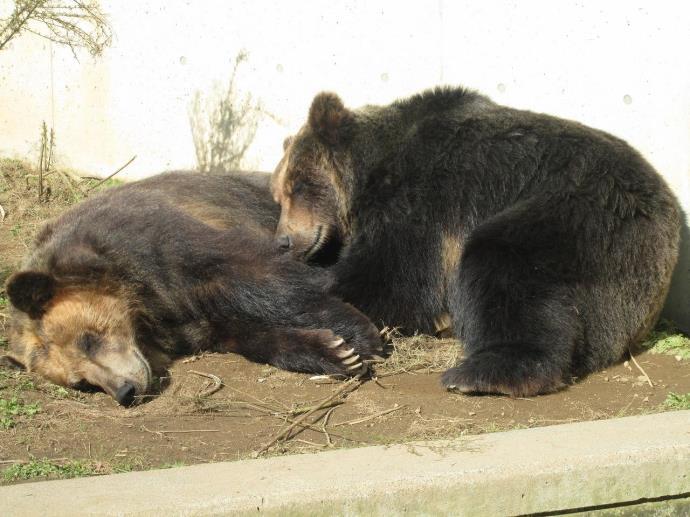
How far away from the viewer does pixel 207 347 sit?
6.98m

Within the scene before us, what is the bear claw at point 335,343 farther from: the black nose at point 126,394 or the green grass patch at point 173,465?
the green grass patch at point 173,465

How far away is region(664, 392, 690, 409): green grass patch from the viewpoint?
18.4 feet

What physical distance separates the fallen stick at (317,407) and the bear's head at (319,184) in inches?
55.8

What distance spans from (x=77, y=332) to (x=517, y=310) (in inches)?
110

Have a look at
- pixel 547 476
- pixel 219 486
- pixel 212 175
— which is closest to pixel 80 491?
pixel 219 486

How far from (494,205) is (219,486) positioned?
3.07 metres

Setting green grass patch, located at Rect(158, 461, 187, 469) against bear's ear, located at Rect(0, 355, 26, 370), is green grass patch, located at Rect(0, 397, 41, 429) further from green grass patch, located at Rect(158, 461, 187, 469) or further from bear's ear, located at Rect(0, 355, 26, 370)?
green grass patch, located at Rect(158, 461, 187, 469)

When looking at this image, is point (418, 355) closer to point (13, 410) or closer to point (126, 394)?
point (126, 394)

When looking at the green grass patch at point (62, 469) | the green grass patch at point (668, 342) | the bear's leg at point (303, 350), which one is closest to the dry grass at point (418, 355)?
the bear's leg at point (303, 350)

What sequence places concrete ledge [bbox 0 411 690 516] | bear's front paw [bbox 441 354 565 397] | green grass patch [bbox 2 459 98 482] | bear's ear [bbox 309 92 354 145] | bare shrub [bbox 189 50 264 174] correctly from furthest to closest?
bare shrub [bbox 189 50 264 174] < bear's ear [bbox 309 92 354 145] < bear's front paw [bbox 441 354 565 397] < green grass patch [bbox 2 459 98 482] < concrete ledge [bbox 0 411 690 516]

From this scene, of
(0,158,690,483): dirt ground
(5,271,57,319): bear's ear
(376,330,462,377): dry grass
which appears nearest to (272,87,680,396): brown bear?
(376,330,462,377): dry grass

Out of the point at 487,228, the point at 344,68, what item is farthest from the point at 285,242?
the point at 344,68

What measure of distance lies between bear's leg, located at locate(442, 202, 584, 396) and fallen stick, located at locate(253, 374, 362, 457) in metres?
0.62

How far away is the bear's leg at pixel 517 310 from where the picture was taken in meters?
5.79
